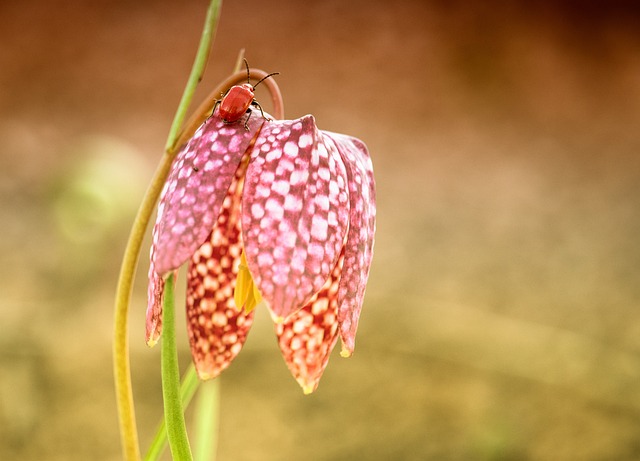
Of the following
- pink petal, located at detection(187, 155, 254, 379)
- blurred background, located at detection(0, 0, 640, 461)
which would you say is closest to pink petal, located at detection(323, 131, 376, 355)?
pink petal, located at detection(187, 155, 254, 379)

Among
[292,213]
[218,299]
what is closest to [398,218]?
[218,299]

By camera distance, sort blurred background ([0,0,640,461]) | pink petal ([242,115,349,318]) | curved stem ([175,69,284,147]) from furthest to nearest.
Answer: blurred background ([0,0,640,461]), curved stem ([175,69,284,147]), pink petal ([242,115,349,318])

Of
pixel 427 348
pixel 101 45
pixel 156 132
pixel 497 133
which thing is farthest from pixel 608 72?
pixel 101 45

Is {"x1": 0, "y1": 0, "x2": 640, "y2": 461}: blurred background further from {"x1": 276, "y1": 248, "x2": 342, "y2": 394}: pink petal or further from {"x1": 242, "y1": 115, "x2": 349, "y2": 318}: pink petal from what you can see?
{"x1": 242, "y1": 115, "x2": 349, "y2": 318}: pink petal

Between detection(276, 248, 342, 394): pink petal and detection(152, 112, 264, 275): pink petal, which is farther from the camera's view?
detection(276, 248, 342, 394): pink petal

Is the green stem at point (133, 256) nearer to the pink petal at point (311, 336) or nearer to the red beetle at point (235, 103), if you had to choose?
the red beetle at point (235, 103)

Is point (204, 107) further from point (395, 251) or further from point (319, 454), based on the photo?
point (395, 251)

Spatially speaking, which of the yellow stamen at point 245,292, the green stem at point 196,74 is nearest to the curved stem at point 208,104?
the green stem at point 196,74
